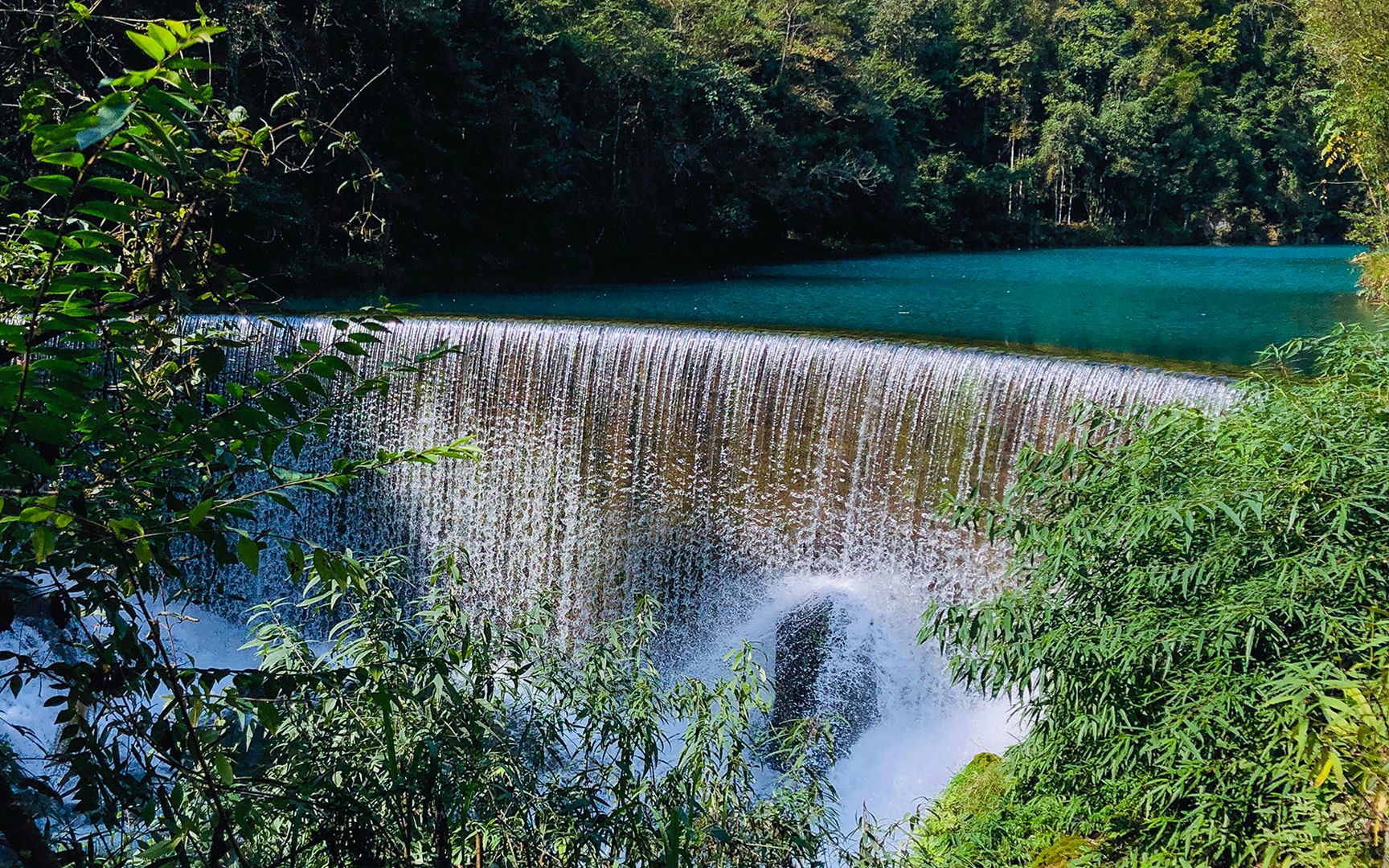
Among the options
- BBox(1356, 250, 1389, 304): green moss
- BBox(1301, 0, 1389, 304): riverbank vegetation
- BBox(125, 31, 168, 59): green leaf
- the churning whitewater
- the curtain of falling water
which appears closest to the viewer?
BBox(125, 31, 168, 59): green leaf

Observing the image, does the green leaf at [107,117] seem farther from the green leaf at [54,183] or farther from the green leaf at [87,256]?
the green leaf at [87,256]

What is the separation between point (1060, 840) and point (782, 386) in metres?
3.92

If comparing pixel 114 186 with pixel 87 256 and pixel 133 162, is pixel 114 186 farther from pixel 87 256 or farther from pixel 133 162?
pixel 87 256

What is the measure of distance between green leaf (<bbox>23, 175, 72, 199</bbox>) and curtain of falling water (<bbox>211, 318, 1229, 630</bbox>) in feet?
18.9

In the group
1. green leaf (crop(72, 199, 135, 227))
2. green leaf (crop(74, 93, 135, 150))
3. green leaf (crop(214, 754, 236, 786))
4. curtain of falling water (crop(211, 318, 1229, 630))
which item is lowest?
curtain of falling water (crop(211, 318, 1229, 630))

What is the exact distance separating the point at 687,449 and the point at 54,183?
6503 millimetres

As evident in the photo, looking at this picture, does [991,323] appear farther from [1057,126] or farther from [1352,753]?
[1057,126]

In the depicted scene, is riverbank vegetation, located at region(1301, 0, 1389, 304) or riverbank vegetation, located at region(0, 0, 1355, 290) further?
riverbank vegetation, located at region(0, 0, 1355, 290)

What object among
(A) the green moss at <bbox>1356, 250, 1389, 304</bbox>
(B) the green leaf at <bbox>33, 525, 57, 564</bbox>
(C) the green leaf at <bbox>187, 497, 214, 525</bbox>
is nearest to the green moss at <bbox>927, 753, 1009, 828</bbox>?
(C) the green leaf at <bbox>187, 497, 214, 525</bbox>

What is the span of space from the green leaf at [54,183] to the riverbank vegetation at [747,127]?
238 millimetres

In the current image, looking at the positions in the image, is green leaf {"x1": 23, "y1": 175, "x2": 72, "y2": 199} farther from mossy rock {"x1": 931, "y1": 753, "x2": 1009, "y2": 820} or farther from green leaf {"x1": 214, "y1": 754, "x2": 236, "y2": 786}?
mossy rock {"x1": 931, "y1": 753, "x2": 1009, "y2": 820}

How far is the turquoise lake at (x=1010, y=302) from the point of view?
10.1 metres

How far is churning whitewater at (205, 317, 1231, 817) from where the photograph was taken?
6.23m

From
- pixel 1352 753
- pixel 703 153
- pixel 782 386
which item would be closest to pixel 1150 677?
pixel 1352 753
